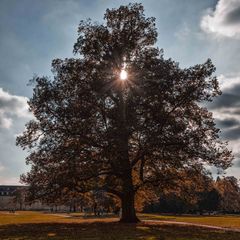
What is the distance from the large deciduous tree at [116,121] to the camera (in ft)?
115

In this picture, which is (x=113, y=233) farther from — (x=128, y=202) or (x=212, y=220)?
(x=212, y=220)

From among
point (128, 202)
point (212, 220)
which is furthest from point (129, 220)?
point (212, 220)

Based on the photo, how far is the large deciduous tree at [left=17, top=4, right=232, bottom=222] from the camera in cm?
3494

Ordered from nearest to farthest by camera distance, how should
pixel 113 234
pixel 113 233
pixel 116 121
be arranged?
pixel 113 234, pixel 113 233, pixel 116 121

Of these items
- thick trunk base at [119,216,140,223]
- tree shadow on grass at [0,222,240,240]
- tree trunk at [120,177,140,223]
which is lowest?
tree shadow on grass at [0,222,240,240]

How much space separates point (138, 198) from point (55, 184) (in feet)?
51.4

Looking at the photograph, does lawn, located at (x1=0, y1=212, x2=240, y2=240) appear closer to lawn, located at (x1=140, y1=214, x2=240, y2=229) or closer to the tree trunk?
the tree trunk

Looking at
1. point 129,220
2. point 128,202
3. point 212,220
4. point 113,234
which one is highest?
point 128,202

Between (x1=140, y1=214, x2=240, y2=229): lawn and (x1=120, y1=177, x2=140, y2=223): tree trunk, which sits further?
(x1=140, y1=214, x2=240, y2=229): lawn

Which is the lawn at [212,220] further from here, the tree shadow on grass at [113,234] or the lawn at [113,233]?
the tree shadow on grass at [113,234]

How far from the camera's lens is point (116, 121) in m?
35.6

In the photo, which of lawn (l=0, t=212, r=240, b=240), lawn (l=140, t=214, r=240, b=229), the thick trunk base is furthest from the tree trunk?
lawn (l=140, t=214, r=240, b=229)

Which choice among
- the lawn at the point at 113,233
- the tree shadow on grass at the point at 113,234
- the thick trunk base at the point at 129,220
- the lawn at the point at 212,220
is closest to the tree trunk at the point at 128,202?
the thick trunk base at the point at 129,220

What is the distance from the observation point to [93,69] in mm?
38969
